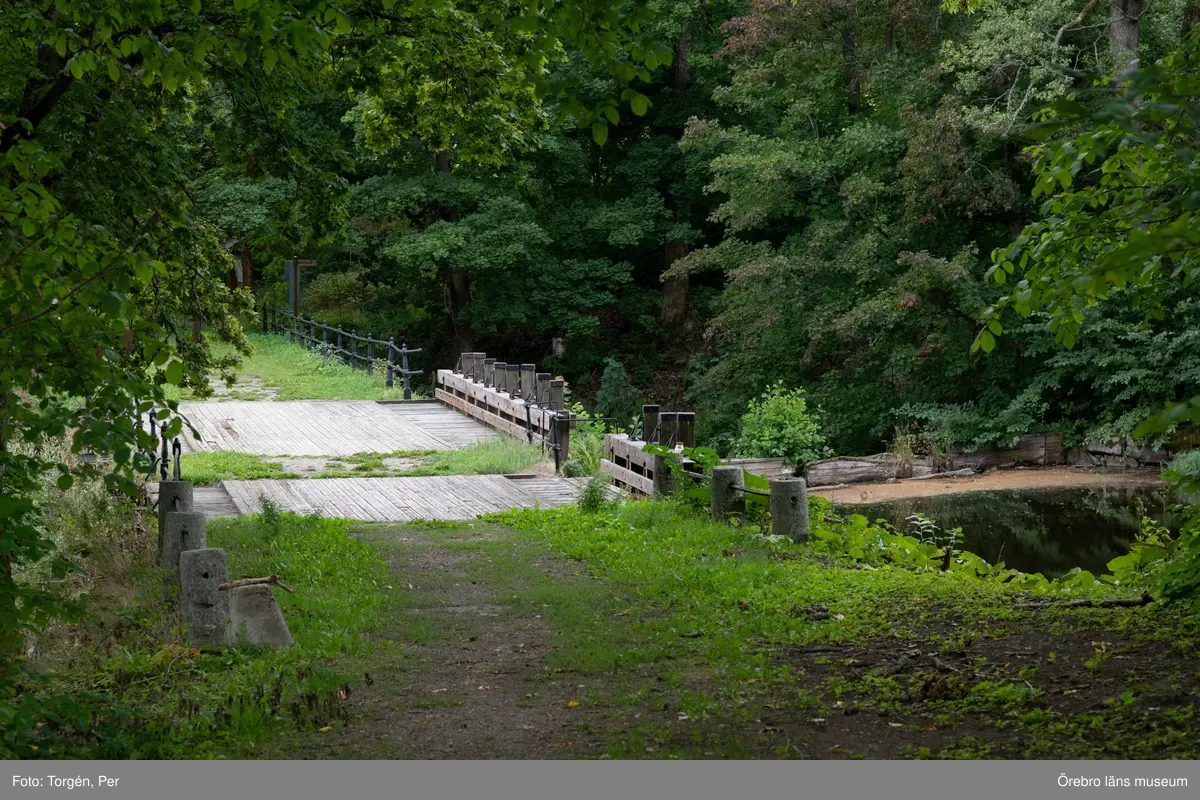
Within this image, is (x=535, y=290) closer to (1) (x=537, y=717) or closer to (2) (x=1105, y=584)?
(2) (x=1105, y=584)

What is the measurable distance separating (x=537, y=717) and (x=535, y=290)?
83.9 ft

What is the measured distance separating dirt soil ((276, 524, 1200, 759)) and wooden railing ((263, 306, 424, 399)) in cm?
1501

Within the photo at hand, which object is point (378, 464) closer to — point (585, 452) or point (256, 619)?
point (585, 452)

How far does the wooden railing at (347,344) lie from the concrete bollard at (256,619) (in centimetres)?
1440

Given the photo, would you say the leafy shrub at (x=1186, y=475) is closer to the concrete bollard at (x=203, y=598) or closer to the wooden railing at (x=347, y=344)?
the concrete bollard at (x=203, y=598)

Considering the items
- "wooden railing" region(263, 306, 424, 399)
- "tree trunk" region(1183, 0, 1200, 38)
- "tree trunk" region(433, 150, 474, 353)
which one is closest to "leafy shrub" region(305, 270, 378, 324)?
"wooden railing" region(263, 306, 424, 399)

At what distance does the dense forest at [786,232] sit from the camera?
2152 cm

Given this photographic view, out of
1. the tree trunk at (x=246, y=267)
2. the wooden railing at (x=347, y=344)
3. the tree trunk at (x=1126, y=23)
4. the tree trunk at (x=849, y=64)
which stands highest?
the tree trunk at (x=849, y=64)

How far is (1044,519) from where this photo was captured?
57.9 feet

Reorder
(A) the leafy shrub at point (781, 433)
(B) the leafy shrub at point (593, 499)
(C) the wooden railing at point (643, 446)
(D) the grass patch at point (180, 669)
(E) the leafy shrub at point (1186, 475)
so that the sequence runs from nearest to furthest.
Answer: (D) the grass patch at point (180, 669), (E) the leafy shrub at point (1186, 475), (B) the leafy shrub at point (593, 499), (C) the wooden railing at point (643, 446), (A) the leafy shrub at point (781, 433)

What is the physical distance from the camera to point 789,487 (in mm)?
→ 10586

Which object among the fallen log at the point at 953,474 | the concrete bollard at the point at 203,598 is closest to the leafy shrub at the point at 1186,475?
the fallen log at the point at 953,474

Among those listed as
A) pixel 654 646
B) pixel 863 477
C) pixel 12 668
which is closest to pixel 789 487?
pixel 654 646

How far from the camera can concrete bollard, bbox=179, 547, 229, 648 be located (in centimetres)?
724
